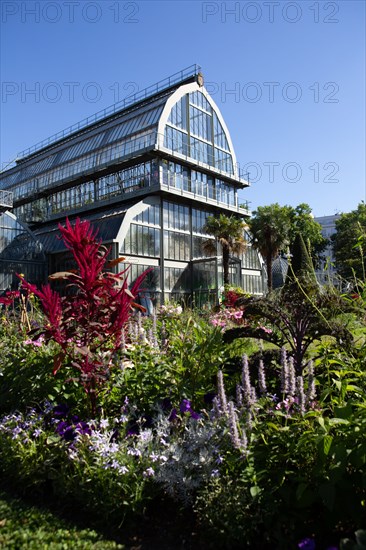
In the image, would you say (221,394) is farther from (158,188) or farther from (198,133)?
(198,133)

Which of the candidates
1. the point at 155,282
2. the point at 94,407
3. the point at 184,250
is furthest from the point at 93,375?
the point at 184,250

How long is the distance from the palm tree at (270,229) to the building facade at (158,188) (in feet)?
8.54

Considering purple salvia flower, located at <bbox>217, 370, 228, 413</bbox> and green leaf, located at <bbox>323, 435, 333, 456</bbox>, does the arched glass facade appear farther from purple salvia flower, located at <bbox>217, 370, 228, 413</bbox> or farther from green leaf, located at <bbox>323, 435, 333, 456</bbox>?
green leaf, located at <bbox>323, 435, 333, 456</bbox>

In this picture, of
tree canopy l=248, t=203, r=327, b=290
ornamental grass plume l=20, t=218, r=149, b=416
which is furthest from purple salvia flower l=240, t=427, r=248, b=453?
tree canopy l=248, t=203, r=327, b=290

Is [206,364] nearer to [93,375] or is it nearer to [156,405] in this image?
[156,405]

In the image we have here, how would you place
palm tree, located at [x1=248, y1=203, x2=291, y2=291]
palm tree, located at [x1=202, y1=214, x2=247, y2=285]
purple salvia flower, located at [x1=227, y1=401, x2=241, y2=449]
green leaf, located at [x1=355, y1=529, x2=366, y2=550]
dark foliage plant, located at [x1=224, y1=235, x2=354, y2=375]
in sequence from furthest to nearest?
1. palm tree, located at [x1=248, y1=203, x2=291, y2=291]
2. palm tree, located at [x1=202, y1=214, x2=247, y2=285]
3. dark foliage plant, located at [x1=224, y1=235, x2=354, y2=375]
4. purple salvia flower, located at [x1=227, y1=401, x2=241, y2=449]
5. green leaf, located at [x1=355, y1=529, x2=366, y2=550]

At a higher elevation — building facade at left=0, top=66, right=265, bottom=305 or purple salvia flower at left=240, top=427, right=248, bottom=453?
building facade at left=0, top=66, right=265, bottom=305

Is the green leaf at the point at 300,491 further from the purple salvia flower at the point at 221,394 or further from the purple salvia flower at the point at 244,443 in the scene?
the purple salvia flower at the point at 221,394

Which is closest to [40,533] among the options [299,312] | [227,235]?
[299,312]

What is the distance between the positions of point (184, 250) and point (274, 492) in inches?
1229

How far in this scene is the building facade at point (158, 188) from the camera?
101ft

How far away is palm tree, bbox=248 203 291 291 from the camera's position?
33375 millimetres

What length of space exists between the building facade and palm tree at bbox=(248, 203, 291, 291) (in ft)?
8.54

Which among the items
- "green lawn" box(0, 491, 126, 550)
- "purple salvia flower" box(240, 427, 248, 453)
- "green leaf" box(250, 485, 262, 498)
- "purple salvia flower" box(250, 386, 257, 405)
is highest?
"purple salvia flower" box(250, 386, 257, 405)
